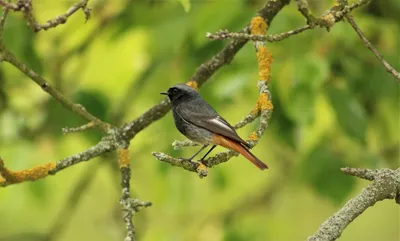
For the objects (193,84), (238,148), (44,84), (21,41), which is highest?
(21,41)

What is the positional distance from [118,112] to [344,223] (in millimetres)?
3116

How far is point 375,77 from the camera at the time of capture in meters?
4.80

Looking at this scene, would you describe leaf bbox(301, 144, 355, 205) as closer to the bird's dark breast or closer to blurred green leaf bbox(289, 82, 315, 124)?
blurred green leaf bbox(289, 82, 315, 124)

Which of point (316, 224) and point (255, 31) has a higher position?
point (316, 224)

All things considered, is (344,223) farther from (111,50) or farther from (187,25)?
(111,50)

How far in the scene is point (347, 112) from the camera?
4348 millimetres

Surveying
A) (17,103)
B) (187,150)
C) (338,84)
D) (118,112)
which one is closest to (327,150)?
(338,84)

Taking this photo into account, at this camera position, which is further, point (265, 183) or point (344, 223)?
point (265, 183)

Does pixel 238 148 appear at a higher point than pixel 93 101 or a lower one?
lower

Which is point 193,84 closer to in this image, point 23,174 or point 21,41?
point 23,174

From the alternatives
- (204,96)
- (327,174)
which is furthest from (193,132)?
(327,174)

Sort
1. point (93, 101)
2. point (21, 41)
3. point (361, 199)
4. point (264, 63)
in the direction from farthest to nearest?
point (93, 101)
point (21, 41)
point (264, 63)
point (361, 199)

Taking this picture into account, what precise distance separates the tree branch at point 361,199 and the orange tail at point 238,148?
0.36 meters

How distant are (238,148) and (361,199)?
54 cm
